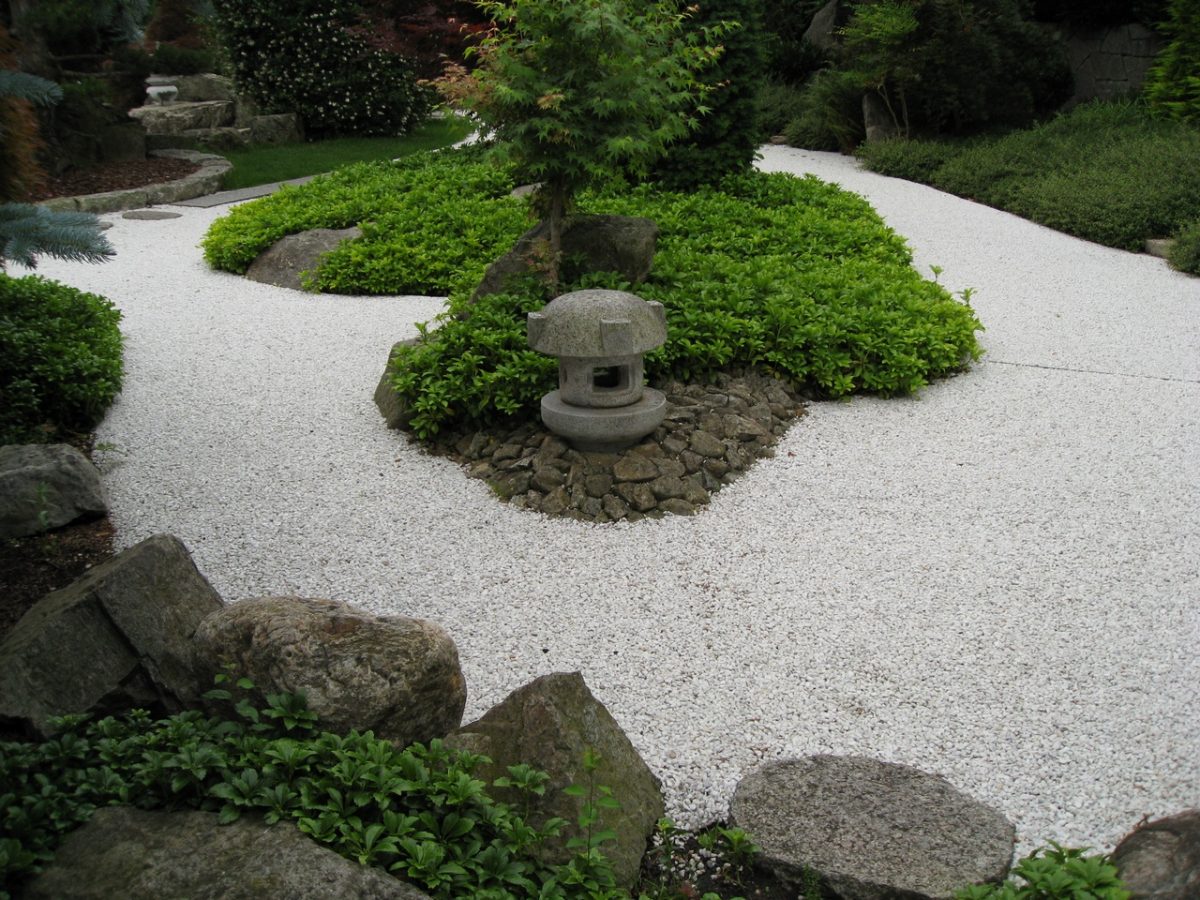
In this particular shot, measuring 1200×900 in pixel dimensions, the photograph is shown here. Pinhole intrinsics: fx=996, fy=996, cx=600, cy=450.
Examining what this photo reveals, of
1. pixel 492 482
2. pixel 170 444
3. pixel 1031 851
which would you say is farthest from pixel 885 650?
pixel 170 444

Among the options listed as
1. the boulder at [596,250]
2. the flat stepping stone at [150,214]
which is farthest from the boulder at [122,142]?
the boulder at [596,250]

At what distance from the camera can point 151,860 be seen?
2.33 metres

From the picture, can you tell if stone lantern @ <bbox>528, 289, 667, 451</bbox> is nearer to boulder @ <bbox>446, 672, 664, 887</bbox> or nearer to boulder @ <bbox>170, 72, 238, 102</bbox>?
boulder @ <bbox>446, 672, 664, 887</bbox>

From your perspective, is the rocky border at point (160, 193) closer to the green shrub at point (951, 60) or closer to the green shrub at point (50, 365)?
the green shrub at point (50, 365)

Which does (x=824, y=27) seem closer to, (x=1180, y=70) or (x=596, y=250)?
(x=1180, y=70)

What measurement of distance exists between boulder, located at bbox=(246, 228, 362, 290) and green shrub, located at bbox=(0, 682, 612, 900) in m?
6.54

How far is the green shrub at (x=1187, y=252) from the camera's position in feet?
28.7

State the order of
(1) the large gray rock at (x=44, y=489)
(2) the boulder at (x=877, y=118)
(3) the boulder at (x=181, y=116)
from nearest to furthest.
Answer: (1) the large gray rock at (x=44, y=489), (2) the boulder at (x=877, y=118), (3) the boulder at (x=181, y=116)

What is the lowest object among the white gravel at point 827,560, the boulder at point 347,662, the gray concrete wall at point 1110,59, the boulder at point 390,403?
the white gravel at point 827,560

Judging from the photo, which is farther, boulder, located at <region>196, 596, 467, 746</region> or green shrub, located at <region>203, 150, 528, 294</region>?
green shrub, located at <region>203, 150, 528, 294</region>

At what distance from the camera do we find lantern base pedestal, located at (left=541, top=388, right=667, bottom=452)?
16.4 ft

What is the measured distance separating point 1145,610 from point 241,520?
407 centimetres

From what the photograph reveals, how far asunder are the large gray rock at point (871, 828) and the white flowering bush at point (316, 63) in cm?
1476

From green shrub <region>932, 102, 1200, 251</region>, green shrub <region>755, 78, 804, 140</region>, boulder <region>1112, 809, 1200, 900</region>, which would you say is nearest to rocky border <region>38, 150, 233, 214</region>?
green shrub <region>755, 78, 804, 140</region>
